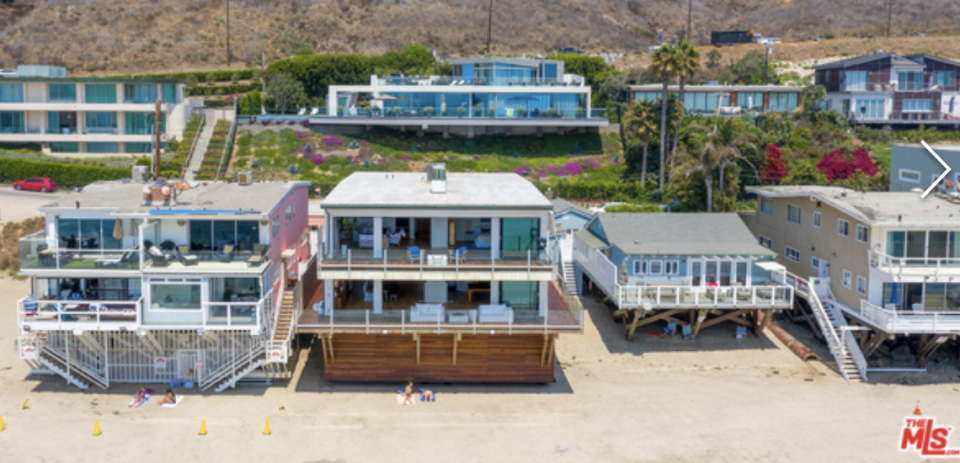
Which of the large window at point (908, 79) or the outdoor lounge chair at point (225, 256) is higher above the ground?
the large window at point (908, 79)

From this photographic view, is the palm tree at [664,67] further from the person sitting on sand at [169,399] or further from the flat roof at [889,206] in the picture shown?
the person sitting on sand at [169,399]

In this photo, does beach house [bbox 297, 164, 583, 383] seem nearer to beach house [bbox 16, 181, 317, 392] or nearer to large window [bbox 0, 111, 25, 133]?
beach house [bbox 16, 181, 317, 392]

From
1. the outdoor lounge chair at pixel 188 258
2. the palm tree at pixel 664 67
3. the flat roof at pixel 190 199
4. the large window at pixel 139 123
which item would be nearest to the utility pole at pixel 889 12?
the palm tree at pixel 664 67

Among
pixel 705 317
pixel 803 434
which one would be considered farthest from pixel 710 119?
pixel 803 434


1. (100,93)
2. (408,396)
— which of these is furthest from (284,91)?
(408,396)

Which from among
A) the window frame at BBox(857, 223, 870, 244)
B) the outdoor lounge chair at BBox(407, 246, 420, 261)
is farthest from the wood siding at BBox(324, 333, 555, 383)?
the window frame at BBox(857, 223, 870, 244)

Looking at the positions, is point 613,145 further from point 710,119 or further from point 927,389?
point 927,389
